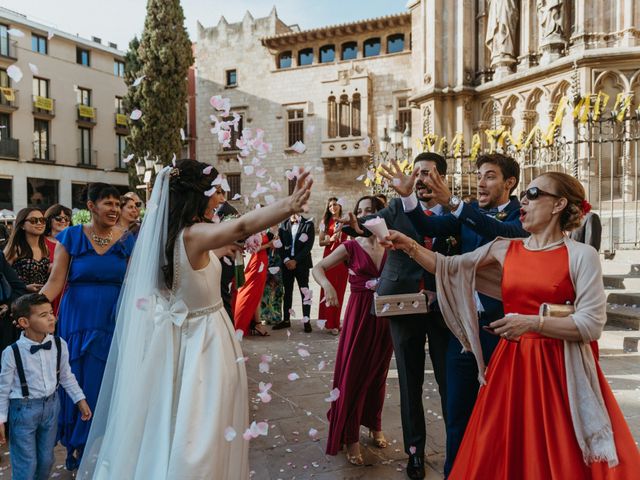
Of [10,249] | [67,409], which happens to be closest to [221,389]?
[67,409]

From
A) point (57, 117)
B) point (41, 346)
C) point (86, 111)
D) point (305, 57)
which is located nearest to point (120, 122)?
point (86, 111)

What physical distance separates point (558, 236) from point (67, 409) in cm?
340

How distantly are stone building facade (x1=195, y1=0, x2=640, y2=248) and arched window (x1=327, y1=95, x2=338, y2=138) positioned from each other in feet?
0.18

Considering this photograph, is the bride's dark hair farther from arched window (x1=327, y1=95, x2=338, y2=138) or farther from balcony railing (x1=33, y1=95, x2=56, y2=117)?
balcony railing (x1=33, y1=95, x2=56, y2=117)

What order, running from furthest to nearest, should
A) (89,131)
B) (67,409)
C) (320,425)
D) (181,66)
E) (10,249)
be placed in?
(89,131), (181,66), (10,249), (320,425), (67,409)

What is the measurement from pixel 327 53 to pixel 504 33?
50.6 ft

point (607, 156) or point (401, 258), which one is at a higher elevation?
point (607, 156)

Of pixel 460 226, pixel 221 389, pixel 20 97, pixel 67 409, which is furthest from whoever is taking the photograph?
pixel 20 97

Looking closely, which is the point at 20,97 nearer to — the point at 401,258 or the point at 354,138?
the point at 354,138

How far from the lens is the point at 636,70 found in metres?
12.0

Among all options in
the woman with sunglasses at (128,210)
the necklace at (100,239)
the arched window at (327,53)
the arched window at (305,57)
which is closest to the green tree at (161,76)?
the arched window at (305,57)

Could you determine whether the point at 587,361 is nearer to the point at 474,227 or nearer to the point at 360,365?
the point at 474,227

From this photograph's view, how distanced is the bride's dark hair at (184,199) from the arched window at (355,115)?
2569 centimetres

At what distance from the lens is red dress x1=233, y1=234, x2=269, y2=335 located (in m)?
7.45
